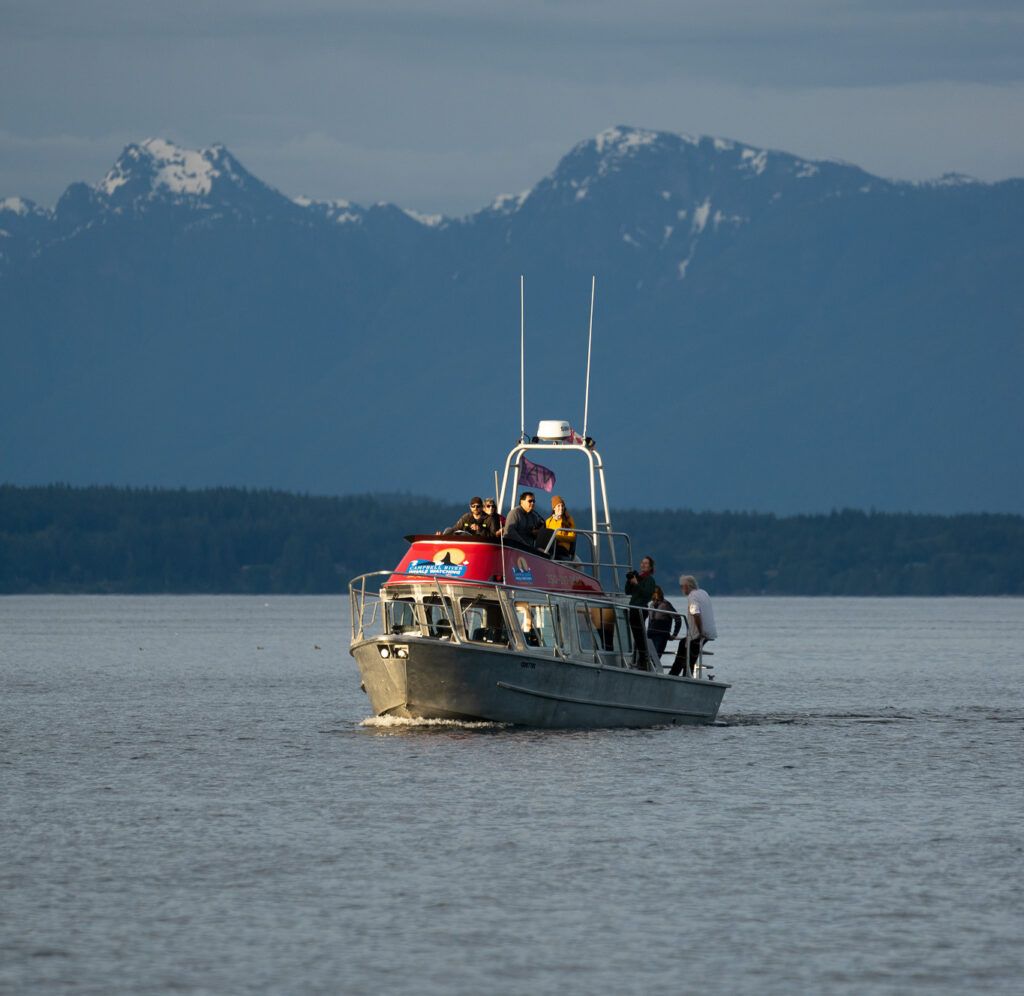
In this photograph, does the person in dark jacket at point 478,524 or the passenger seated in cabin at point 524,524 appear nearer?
the person in dark jacket at point 478,524

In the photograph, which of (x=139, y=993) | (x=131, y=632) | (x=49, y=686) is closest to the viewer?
(x=139, y=993)

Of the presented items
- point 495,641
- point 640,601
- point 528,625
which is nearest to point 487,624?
point 495,641

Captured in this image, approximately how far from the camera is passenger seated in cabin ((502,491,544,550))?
1539 inches

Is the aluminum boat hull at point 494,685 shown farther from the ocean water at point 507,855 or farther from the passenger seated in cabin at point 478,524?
the passenger seated in cabin at point 478,524

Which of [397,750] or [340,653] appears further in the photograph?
[340,653]

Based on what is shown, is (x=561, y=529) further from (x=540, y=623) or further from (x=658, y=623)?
(x=658, y=623)

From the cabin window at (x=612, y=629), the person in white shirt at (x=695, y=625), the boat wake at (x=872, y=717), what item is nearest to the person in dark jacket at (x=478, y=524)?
the cabin window at (x=612, y=629)

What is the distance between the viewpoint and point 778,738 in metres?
45.4

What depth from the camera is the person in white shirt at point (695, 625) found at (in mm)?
42031

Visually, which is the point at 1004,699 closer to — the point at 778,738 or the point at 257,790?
the point at 778,738

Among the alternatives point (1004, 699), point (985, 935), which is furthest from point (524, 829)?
point (1004, 699)

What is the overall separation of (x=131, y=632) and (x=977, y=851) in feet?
366

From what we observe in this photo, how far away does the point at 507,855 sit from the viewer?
28.4 m

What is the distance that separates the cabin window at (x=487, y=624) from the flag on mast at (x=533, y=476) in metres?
2.58
